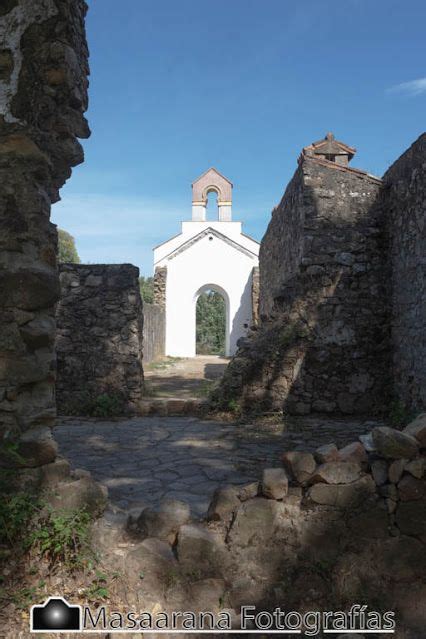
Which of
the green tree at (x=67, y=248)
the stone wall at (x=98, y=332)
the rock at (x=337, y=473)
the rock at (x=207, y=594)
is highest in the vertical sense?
the green tree at (x=67, y=248)

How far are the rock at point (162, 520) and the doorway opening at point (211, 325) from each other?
23246mm

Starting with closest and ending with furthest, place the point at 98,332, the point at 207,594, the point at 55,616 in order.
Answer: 1. the point at 55,616
2. the point at 207,594
3. the point at 98,332

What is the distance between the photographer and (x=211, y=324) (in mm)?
27359

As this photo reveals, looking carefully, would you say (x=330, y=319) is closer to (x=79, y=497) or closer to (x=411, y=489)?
(x=411, y=489)

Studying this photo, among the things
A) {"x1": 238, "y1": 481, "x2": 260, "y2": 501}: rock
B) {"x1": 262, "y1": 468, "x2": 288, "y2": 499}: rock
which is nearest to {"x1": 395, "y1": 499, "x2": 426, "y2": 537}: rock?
{"x1": 262, "y1": 468, "x2": 288, "y2": 499}: rock

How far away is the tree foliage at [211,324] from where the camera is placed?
26763mm

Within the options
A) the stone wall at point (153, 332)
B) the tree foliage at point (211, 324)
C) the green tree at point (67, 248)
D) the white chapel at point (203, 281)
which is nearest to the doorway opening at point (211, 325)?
the tree foliage at point (211, 324)

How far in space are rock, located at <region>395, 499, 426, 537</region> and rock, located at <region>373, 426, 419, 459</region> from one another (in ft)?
0.85

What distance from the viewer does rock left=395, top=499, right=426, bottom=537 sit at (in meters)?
2.49

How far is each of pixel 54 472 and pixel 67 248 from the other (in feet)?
128

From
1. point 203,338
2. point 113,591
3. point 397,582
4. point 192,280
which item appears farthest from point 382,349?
point 203,338

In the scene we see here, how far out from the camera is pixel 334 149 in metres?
9.17

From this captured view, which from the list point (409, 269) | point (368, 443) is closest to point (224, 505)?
point (368, 443)

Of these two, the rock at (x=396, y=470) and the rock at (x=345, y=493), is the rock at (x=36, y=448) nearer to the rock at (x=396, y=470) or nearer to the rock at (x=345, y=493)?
the rock at (x=345, y=493)
